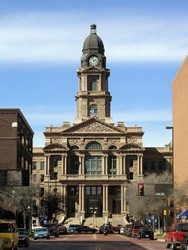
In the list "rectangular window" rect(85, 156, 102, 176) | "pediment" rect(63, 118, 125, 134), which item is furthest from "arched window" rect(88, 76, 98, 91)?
"rectangular window" rect(85, 156, 102, 176)

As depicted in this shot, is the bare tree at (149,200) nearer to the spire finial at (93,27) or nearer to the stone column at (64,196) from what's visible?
the stone column at (64,196)

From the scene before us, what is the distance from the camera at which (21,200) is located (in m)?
98.4

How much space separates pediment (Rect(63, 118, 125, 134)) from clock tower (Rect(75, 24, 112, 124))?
754 cm

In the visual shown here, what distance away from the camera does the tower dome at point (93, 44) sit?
570 feet

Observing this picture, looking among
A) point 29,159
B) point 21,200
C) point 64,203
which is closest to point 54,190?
point 64,203

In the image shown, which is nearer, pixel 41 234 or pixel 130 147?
pixel 41 234

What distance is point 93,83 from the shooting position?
175m

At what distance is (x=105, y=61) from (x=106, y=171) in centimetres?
3454

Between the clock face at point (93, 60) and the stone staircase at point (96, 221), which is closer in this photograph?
the stone staircase at point (96, 221)

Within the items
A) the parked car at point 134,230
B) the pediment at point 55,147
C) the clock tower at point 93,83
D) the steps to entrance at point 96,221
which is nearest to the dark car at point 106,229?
the parked car at point 134,230

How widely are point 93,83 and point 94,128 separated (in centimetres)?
1868

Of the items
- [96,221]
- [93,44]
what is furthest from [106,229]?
[93,44]

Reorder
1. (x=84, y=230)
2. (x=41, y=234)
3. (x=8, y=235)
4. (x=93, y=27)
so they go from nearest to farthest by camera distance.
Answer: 1. (x=8, y=235)
2. (x=41, y=234)
3. (x=84, y=230)
4. (x=93, y=27)

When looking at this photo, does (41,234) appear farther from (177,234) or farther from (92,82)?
(92,82)
